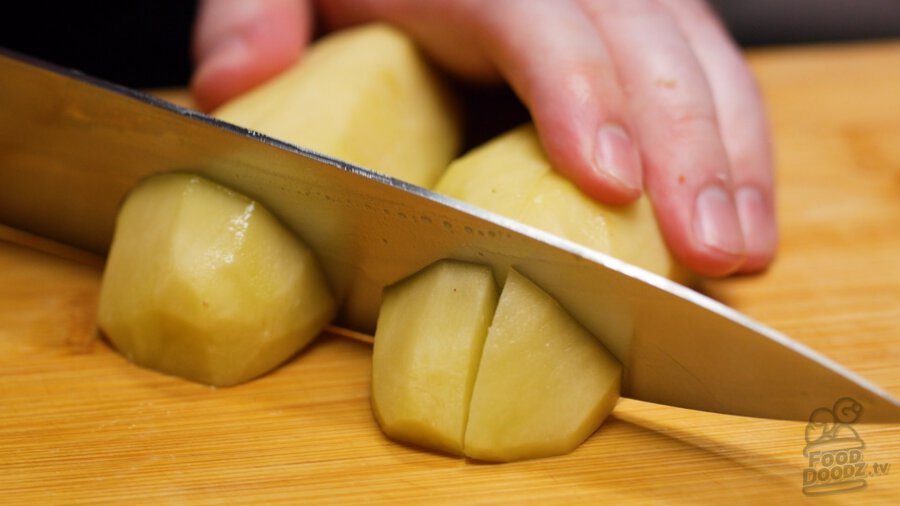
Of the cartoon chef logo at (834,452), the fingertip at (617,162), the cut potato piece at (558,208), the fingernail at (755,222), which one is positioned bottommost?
the cartoon chef logo at (834,452)

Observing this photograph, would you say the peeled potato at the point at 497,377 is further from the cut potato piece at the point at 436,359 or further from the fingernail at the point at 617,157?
the fingernail at the point at 617,157

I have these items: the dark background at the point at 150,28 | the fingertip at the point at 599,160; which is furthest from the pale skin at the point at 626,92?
the dark background at the point at 150,28

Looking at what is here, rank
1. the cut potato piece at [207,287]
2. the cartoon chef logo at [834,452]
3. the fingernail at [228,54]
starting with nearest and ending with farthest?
the cartoon chef logo at [834,452], the cut potato piece at [207,287], the fingernail at [228,54]

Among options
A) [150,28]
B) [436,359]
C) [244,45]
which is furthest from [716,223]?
[150,28]

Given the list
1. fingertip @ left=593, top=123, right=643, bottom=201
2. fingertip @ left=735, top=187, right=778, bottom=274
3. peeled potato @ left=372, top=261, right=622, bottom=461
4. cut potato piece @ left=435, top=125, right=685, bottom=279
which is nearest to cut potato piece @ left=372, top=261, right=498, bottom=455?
peeled potato @ left=372, top=261, right=622, bottom=461

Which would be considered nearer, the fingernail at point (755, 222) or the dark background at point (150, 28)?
the fingernail at point (755, 222)

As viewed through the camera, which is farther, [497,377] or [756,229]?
[756,229]

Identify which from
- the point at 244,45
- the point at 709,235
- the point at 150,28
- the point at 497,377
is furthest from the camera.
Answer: the point at 150,28

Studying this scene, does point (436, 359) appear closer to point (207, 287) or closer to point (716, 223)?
point (207, 287)
